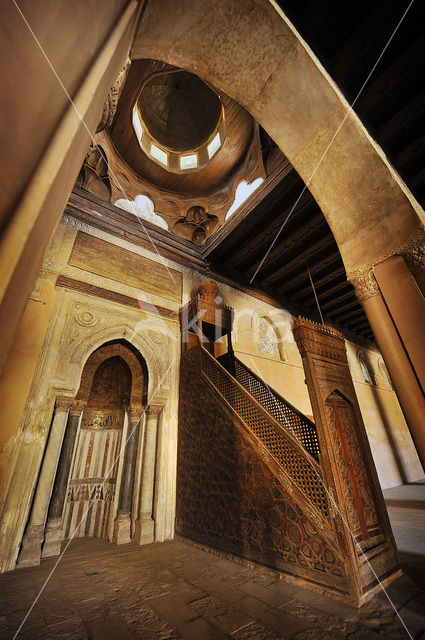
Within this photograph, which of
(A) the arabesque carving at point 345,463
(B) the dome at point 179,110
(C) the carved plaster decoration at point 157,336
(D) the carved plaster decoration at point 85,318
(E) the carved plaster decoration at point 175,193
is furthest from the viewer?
(B) the dome at point 179,110

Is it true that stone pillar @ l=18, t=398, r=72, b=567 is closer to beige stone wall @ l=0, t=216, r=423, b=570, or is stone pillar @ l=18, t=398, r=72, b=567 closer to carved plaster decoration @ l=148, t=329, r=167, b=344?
beige stone wall @ l=0, t=216, r=423, b=570

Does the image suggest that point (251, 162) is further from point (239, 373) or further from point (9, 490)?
point (9, 490)

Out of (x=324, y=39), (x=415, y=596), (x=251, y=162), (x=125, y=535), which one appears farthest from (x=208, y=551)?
(x=251, y=162)

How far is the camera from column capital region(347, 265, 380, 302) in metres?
2.30

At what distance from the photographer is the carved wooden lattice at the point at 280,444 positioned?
8.05 feet

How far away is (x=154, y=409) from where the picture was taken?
4797mm

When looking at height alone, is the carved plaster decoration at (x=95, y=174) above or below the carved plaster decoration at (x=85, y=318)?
above

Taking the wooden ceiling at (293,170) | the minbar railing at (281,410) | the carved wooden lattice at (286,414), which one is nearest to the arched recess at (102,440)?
the minbar railing at (281,410)

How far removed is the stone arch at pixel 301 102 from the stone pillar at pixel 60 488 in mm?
4429

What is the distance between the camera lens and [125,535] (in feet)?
13.1

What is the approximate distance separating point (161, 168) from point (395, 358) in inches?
284

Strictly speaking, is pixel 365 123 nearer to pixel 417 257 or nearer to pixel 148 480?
pixel 417 257

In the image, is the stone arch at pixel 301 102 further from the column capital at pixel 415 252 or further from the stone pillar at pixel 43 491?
the stone pillar at pixel 43 491

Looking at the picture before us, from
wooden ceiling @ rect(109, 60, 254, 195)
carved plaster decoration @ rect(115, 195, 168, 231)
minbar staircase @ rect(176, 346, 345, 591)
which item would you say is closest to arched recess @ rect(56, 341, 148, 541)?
minbar staircase @ rect(176, 346, 345, 591)
